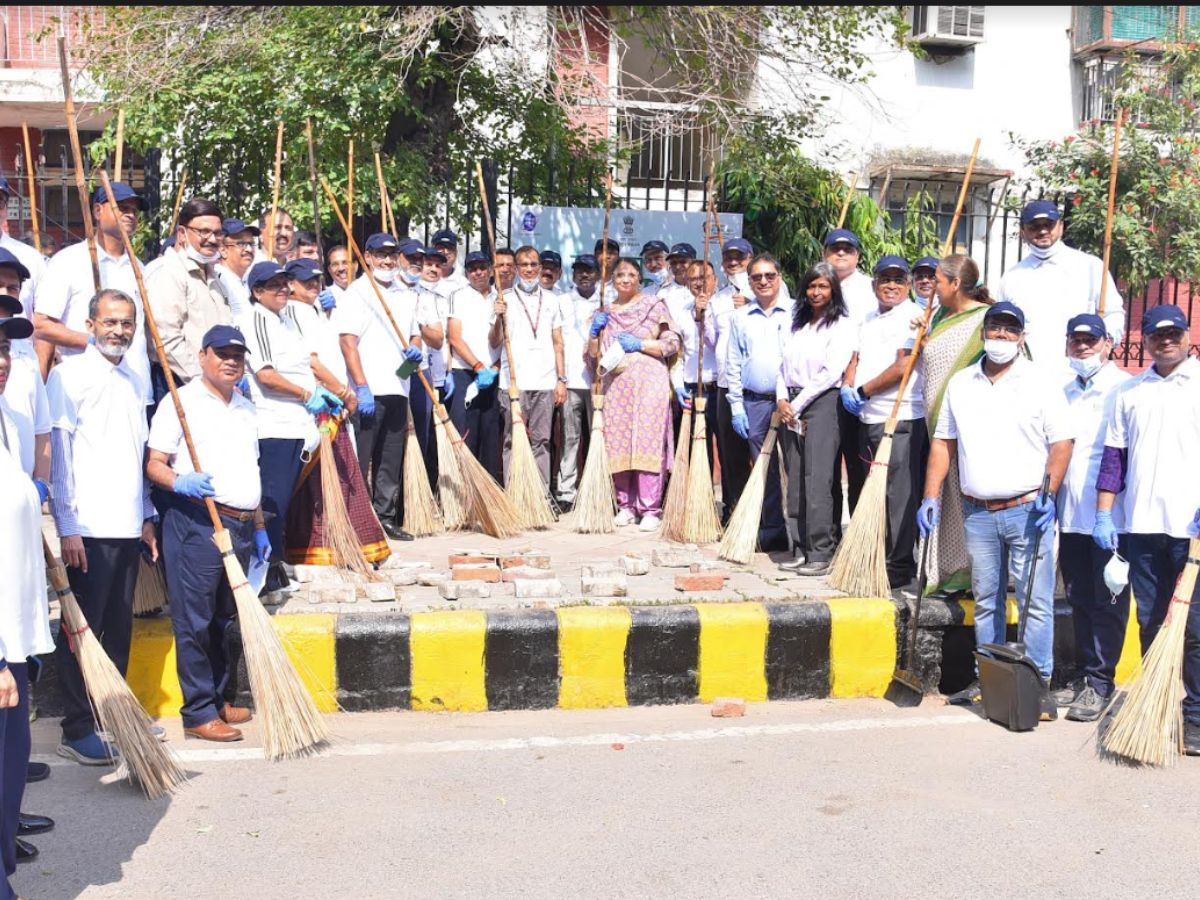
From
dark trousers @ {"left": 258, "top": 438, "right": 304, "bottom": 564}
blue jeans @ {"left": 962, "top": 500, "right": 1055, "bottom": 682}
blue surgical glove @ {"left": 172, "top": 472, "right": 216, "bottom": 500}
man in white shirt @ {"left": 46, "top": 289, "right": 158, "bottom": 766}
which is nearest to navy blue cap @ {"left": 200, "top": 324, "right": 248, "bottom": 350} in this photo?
man in white shirt @ {"left": 46, "top": 289, "right": 158, "bottom": 766}

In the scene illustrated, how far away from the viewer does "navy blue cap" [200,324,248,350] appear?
508 cm

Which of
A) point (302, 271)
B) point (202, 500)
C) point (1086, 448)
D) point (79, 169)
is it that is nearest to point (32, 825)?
point (202, 500)

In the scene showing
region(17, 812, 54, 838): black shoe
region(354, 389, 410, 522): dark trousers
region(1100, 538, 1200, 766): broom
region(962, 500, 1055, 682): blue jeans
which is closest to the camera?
region(17, 812, 54, 838): black shoe

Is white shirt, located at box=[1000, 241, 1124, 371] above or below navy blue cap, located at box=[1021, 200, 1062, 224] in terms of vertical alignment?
below

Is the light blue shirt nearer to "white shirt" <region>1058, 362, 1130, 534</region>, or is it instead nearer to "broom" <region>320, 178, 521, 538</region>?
"broom" <region>320, 178, 521, 538</region>

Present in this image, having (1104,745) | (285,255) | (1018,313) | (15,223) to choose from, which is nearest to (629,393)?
(285,255)

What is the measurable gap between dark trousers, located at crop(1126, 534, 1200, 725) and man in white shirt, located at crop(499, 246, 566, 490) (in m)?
4.06

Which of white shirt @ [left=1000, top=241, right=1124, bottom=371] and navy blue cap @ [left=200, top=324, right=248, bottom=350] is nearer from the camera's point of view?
navy blue cap @ [left=200, top=324, right=248, bottom=350]

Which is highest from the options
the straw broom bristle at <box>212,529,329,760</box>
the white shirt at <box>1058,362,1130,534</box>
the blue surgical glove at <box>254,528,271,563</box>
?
the white shirt at <box>1058,362,1130,534</box>

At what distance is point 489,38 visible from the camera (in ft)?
34.8

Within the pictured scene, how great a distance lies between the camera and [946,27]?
17719 mm

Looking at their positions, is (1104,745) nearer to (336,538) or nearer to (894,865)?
(894,865)

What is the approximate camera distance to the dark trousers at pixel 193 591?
5.14 m

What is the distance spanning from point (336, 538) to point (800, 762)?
9.21 feet
